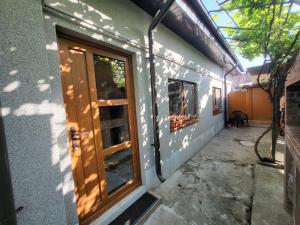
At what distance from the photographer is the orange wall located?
8430mm

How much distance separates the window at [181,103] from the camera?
3580 millimetres

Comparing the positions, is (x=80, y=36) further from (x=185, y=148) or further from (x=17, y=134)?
(x=185, y=148)

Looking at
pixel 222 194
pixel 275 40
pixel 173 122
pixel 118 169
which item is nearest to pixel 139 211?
pixel 118 169

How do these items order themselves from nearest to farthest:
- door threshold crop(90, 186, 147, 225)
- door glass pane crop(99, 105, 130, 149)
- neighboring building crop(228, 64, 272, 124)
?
door threshold crop(90, 186, 147, 225)
door glass pane crop(99, 105, 130, 149)
neighboring building crop(228, 64, 272, 124)

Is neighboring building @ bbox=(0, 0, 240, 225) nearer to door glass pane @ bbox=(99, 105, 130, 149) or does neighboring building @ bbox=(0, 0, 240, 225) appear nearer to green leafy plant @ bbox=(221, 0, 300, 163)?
door glass pane @ bbox=(99, 105, 130, 149)

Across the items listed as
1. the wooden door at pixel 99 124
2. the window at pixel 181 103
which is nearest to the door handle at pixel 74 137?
the wooden door at pixel 99 124

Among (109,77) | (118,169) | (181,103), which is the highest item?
(109,77)

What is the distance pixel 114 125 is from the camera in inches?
91.4

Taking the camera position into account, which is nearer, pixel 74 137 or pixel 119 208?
pixel 74 137

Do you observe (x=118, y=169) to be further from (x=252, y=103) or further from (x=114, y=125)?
(x=252, y=103)

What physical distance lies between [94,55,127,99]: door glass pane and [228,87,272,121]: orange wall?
8.78 meters

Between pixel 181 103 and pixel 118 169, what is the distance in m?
2.41

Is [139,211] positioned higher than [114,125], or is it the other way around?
[114,125]

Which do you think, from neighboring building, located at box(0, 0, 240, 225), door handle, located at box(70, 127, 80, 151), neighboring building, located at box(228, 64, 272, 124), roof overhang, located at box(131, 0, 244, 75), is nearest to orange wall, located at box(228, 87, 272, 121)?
neighboring building, located at box(228, 64, 272, 124)
